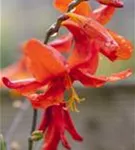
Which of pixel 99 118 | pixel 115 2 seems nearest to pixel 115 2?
pixel 115 2

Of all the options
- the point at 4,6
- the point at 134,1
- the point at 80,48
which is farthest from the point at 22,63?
the point at 4,6

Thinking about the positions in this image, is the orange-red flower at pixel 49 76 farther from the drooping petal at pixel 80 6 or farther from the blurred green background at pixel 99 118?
the blurred green background at pixel 99 118

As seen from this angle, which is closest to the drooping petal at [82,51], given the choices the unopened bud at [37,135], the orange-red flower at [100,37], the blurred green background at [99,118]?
the orange-red flower at [100,37]

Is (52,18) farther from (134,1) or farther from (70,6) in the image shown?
(70,6)

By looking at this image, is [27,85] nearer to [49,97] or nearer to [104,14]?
[49,97]

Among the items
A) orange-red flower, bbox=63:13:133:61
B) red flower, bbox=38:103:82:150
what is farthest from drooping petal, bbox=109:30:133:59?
red flower, bbox=38:103:82:150

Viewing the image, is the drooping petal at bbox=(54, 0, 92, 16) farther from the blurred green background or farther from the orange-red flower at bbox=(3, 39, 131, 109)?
the blurred green background
